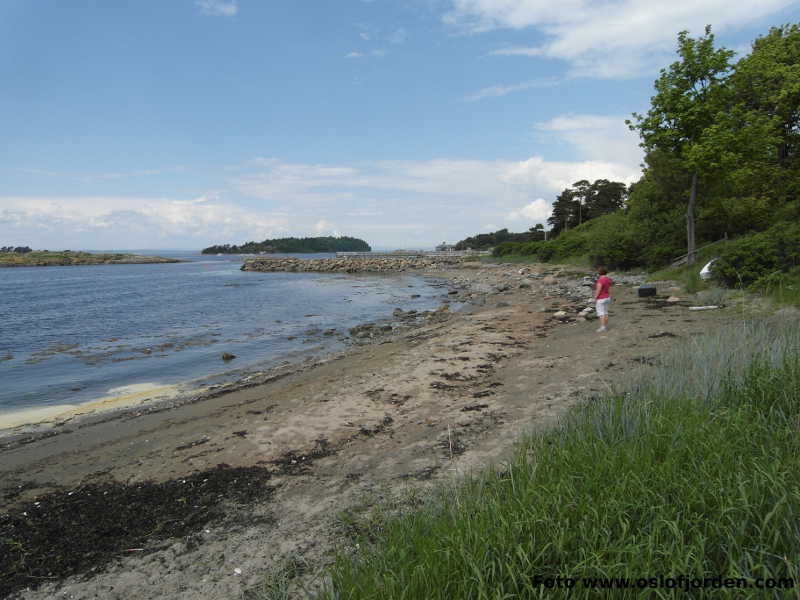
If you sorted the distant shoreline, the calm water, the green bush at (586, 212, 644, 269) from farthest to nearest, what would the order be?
the distant shoreline → the green bush at (586, 212, 644, 269) → the calm water

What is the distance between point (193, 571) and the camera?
409 cm

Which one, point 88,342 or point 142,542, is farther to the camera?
point 88,342

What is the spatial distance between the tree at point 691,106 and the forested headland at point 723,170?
42 millimetres

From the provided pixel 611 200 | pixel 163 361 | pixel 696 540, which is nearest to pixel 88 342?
pixel 163 361

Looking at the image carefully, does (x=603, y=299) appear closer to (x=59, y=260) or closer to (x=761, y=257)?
(x=761, y=257)

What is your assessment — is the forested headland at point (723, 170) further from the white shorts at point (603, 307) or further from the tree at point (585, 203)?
the tree at point (585, 203)

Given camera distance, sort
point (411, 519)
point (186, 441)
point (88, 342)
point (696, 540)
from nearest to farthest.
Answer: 1. point (696, 540)
2. point (411, 519)
3. point (186, 441)
4. point (88, 342)

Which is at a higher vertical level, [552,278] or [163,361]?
[552,278]

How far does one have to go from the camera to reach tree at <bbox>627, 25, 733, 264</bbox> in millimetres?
18812

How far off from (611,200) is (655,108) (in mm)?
58920

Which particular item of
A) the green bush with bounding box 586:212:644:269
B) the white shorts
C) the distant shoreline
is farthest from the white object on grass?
the distant shoreline

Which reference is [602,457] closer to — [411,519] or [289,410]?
[411,519]

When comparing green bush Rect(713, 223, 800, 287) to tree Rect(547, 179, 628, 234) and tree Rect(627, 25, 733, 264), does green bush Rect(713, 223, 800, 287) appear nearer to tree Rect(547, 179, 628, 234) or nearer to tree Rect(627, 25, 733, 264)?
tree Rect(627, 25, 733, 264)

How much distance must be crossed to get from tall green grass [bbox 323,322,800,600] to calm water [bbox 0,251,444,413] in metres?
11.9
